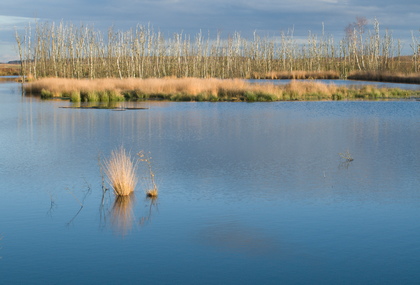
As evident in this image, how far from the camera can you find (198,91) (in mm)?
36531

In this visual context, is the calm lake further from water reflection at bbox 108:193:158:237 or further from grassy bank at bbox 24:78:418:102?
grassy bank at bbox 24:78:418:102

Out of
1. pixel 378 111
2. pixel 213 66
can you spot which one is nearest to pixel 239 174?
pixel 378 111

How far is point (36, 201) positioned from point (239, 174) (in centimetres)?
406

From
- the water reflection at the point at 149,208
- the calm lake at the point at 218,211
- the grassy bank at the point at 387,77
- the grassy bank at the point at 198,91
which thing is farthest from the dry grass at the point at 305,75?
the water reflection at the point at 149,208

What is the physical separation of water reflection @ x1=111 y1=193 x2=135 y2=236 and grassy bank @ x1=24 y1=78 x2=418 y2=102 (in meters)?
25.3

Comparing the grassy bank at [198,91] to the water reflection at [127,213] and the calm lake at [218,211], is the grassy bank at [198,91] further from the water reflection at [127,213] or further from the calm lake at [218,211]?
the water reflection at [127,213]

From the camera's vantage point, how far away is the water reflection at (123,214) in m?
8.19

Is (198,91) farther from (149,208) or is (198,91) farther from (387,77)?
(149,208)

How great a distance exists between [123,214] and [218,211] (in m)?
1.42

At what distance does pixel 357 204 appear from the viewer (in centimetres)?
932

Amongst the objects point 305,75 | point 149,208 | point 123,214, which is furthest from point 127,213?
point 305,75

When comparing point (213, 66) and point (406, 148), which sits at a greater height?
point (213, 66)

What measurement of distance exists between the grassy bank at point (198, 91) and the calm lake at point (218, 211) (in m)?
16.9

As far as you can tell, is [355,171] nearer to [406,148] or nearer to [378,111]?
[406,148]
